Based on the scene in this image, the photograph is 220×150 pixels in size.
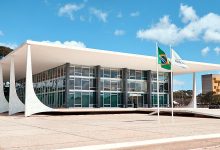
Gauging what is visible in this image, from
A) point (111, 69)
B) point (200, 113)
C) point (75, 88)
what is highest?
point (111, 69)

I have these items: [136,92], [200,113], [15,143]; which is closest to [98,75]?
[136,92]

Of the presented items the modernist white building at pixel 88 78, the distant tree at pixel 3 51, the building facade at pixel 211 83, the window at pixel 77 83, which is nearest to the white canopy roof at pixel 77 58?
the modernist white building at pixel 88 78

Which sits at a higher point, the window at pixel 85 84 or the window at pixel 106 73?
the window at pixel 106 73

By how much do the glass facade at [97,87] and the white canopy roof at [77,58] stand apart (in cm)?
135

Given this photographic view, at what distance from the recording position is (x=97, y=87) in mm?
42250

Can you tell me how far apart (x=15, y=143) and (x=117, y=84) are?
34.7 meters

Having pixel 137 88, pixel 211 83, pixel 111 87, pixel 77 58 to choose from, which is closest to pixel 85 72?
pixel 111 87

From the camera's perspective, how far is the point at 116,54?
114ft

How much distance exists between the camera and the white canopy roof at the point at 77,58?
3130 centimetres

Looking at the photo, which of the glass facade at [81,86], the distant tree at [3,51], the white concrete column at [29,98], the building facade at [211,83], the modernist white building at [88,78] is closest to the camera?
the white concrete column at [29,98]

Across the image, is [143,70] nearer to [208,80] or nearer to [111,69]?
[111,69]

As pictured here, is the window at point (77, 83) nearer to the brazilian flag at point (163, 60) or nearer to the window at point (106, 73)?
the window at point (106, 73)

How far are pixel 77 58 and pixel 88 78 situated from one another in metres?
5.88

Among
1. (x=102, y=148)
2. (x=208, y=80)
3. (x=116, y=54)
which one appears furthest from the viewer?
(x=208, y=80)
